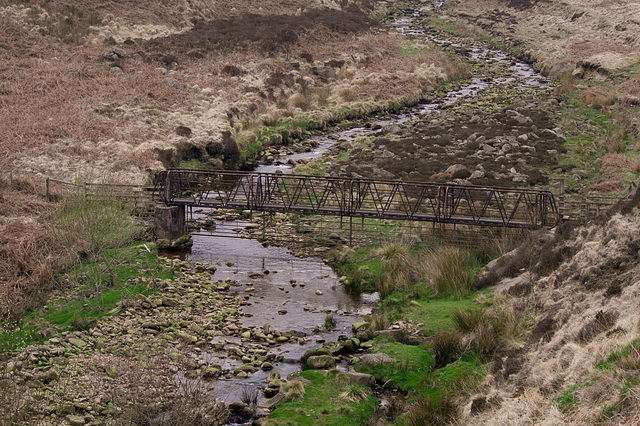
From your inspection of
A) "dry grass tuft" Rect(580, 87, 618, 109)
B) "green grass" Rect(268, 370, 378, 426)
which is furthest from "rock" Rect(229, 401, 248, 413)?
"dry grass tuft" Rect(580, 87, 618, 109)

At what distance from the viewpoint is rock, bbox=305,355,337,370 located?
49.2ft

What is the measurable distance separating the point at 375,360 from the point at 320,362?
139cm

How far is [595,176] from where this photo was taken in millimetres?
30234

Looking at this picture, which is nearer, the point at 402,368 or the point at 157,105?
the point at 402,368

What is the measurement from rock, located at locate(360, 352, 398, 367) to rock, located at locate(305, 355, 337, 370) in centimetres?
76

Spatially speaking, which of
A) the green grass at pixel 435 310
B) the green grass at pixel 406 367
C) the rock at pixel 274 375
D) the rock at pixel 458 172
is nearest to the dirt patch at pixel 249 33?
the rock at pixel 458 172

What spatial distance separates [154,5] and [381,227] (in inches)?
1870

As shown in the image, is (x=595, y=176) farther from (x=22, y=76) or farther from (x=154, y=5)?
(x=154, y=5)

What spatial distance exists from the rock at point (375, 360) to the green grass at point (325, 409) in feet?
3.69

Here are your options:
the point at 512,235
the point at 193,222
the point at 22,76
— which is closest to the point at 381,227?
the point at 512,235

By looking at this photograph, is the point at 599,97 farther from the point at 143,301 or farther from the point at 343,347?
the point at 143,301

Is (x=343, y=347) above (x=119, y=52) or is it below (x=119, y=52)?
below

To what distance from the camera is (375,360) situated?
14.8 meters

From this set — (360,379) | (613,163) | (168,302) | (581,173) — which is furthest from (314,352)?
(613,163)
